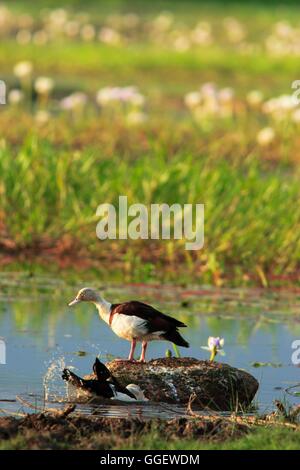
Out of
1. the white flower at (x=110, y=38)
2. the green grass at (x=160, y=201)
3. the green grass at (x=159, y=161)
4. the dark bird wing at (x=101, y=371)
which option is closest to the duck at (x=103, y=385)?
the dark bird wing at (x=101, y=371)

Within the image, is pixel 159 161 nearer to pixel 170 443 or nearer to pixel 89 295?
pixel 89 295

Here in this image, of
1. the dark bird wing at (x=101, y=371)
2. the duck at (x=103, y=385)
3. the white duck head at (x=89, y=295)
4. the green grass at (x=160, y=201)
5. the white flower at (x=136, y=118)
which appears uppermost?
the white flower at (x=136, y=118)

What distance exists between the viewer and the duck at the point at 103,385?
7.96m

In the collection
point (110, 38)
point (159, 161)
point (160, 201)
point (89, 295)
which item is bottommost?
point (89, 295)

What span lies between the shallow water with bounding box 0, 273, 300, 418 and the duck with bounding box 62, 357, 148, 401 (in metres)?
0.07

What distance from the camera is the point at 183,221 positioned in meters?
12.5

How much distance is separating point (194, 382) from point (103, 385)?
1.90 ft

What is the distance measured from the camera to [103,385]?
7957 mm

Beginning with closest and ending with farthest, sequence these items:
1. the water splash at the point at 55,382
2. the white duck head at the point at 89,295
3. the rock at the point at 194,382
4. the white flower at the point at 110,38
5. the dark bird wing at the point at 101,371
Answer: the dark bird wing at the point at 101,371
the water splash at the point at 55,382
the rock at the point at 194,382
the white duck head at the point at 89,295
the white flower at the point at 110,38

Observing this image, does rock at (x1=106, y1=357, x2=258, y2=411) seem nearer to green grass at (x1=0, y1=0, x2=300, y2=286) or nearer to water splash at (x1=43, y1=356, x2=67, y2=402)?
water splash at (x1=43, y1=356, x2=67, y2=402)

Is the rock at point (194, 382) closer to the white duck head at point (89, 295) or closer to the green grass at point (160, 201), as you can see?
the white duck head at point (89, 295)

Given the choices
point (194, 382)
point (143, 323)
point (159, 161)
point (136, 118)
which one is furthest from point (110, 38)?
point (194, 382)

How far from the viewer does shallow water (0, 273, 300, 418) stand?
8.41 meters

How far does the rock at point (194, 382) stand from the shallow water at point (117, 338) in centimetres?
11
